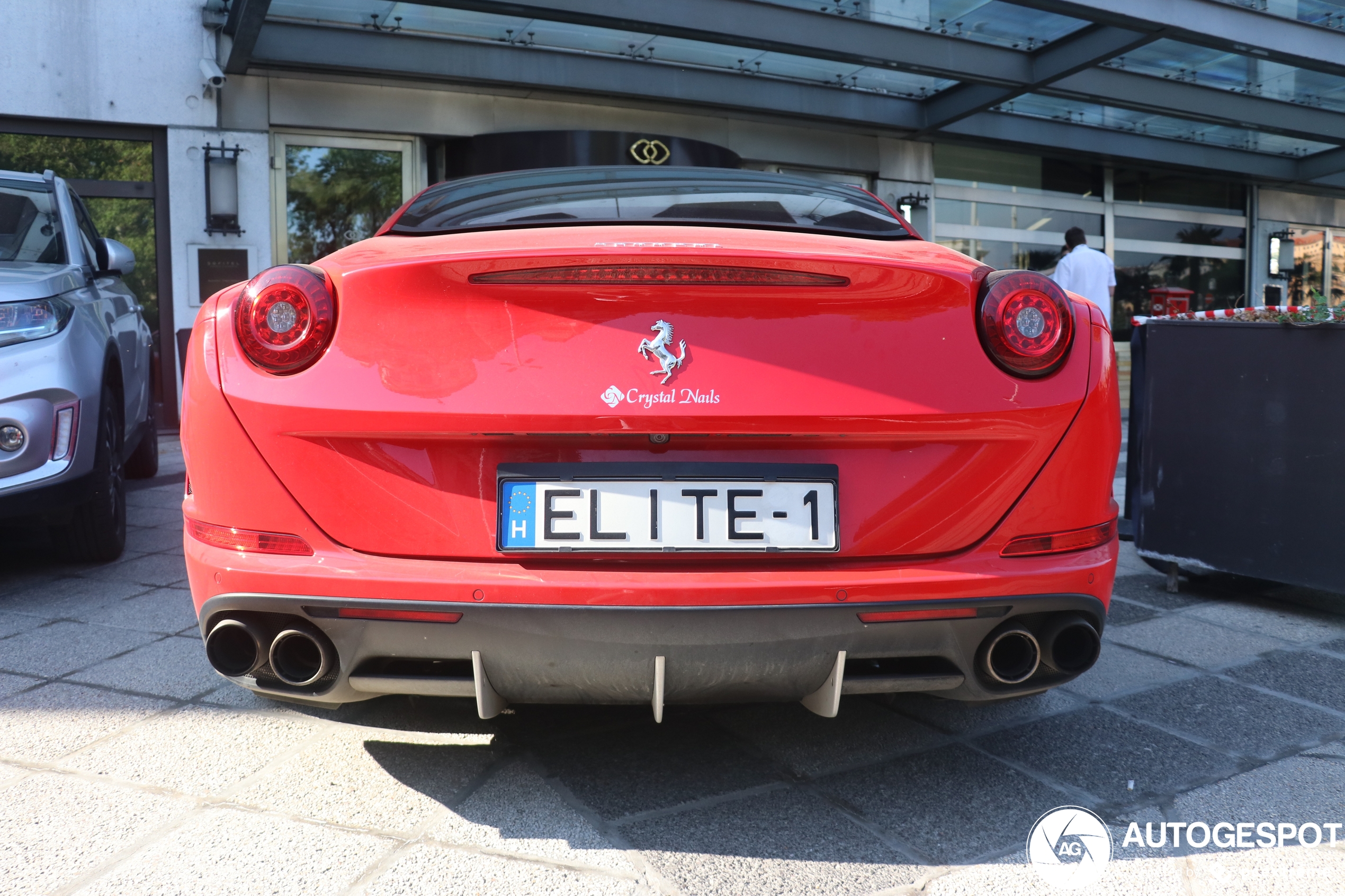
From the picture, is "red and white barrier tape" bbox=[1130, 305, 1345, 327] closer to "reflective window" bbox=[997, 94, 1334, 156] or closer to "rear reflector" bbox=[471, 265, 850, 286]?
"rear reflector" bbox=[471, 265, 850, 286]

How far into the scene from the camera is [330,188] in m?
11.1

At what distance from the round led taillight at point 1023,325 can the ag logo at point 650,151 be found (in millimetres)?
10224

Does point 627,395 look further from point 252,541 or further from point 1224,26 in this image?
point 1224,26

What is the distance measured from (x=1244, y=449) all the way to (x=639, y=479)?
2.65 meters

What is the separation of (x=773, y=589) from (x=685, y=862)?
50 cm

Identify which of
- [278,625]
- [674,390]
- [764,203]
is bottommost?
[278,625]

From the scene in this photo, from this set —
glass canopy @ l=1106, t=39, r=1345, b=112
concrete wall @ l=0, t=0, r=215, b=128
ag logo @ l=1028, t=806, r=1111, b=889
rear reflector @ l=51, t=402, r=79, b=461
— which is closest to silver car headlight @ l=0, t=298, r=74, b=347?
rear reflector @ l=51, t=402, r=79, b=461

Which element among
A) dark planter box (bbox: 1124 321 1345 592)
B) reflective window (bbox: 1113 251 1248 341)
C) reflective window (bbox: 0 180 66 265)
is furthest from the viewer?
reflective window (bbox: 1113 251 1248 341)

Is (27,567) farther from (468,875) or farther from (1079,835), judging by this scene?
(1079,835)

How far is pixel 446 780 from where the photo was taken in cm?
214

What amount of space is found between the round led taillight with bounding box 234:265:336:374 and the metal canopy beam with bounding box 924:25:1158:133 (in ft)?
34.1

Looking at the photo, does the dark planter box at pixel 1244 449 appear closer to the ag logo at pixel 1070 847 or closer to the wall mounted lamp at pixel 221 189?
the ag logo at pixel 1070 847

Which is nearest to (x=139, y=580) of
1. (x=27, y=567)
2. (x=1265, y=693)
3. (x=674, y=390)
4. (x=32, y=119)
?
(x=27, y=567)

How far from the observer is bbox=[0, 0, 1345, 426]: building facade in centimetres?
1004
